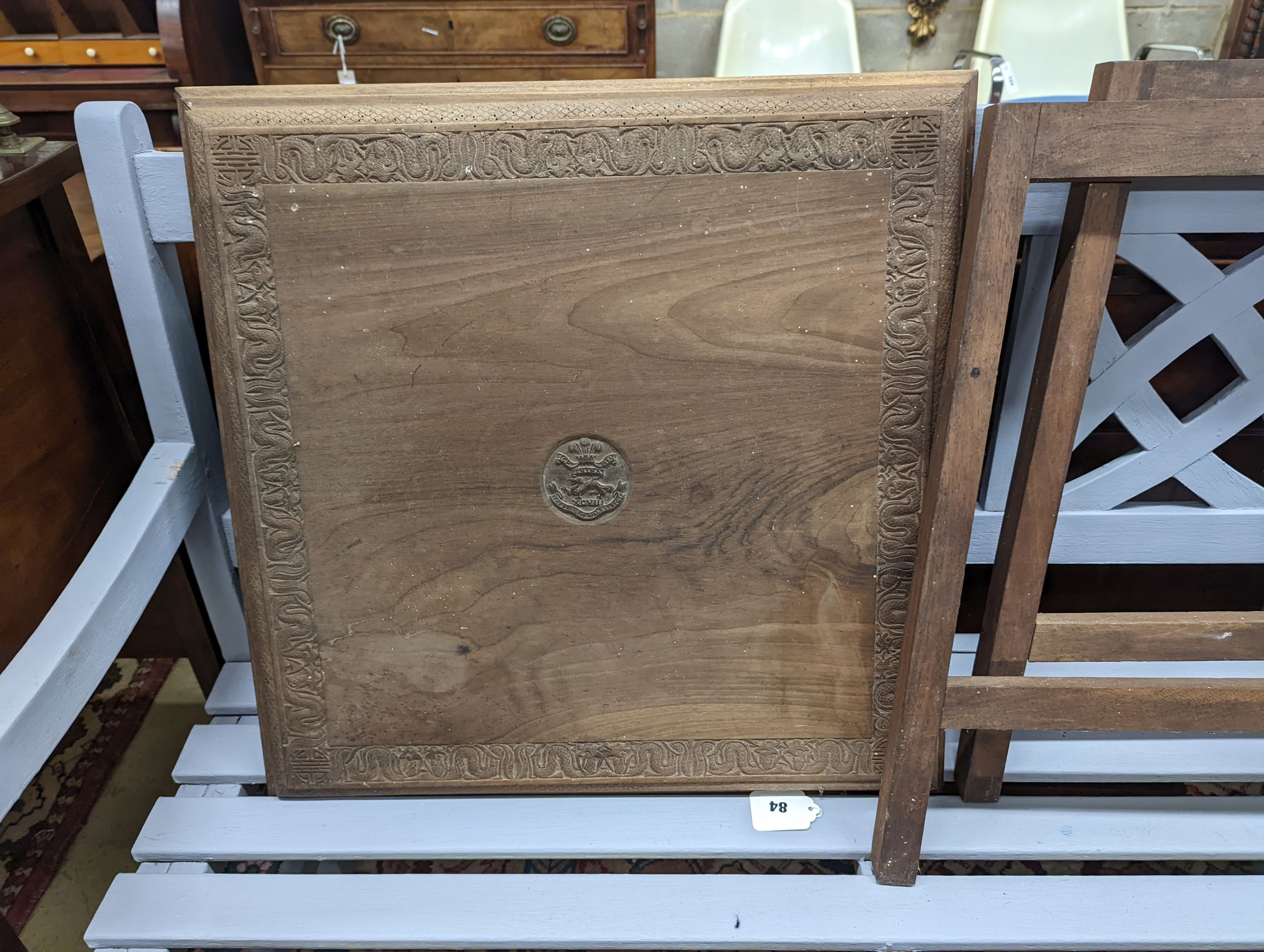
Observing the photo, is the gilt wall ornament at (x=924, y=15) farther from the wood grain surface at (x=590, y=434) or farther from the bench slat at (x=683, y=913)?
the bench slat at (x=683, y=913)

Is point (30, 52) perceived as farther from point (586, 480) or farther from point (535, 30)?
point (586, 480)

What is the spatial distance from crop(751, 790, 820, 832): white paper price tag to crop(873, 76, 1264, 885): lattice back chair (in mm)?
85

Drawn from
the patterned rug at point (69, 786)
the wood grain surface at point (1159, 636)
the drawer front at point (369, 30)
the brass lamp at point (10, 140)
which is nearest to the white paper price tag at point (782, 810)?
the wood grain surface at point (1159, 636)

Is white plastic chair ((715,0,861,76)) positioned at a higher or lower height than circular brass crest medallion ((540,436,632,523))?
higher

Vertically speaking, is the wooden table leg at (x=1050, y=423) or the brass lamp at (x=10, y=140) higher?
the brass lamp at (x=10, y=140)

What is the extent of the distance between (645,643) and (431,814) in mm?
344

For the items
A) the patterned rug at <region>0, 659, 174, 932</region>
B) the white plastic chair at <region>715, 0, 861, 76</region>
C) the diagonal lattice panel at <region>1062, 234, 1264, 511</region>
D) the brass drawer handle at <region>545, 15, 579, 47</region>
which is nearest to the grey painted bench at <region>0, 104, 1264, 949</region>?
the diagonal lattice panel at <region>1062, 234, 1264, 511</region>

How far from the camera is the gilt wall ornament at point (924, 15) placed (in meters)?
2.92

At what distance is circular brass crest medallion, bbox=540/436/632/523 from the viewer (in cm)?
90

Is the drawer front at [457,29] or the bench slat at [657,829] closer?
the bench slat at [657,829]

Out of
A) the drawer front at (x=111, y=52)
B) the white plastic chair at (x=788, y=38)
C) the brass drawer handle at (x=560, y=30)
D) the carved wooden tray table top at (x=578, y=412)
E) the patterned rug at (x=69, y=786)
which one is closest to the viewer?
the carved wooden tray table top at (x=578, y=412)

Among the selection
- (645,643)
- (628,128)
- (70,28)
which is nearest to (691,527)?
(645,643)

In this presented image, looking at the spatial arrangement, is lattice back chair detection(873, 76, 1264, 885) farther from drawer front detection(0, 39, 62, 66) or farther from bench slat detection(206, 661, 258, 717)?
drawer front detection(0, 39, 62, 66)

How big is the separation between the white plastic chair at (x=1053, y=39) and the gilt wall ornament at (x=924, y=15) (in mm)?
219
